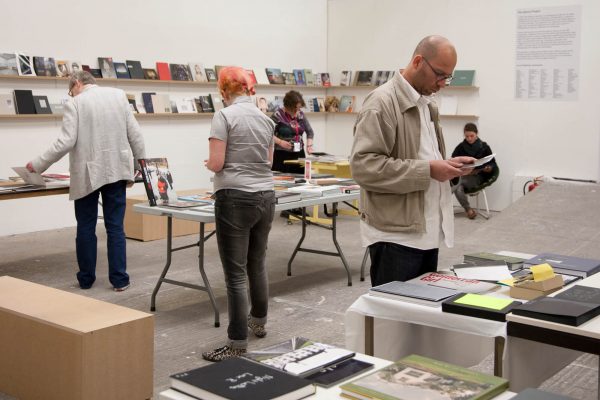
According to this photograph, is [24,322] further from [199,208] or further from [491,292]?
[491,292]

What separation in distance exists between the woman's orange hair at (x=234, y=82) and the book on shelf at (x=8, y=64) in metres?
4.32

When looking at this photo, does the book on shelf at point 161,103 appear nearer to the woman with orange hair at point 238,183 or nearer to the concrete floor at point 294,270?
the concrete floor at point 294,270

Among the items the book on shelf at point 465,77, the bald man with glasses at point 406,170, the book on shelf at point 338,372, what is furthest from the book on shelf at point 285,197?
the book on shelf at point 465,77

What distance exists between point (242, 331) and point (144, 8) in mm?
5755

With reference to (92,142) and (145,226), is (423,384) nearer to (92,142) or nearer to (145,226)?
(92,142)

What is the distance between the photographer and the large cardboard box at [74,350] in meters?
3.04

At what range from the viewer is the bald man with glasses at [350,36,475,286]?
271 centimetres

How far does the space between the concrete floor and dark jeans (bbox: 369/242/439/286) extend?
1231 millimetres

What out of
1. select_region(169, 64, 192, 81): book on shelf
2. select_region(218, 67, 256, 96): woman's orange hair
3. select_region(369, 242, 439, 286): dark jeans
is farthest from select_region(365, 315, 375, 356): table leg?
select_region(169, 64, 192, 81): book on shelf

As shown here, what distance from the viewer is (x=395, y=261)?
2832 millimetres

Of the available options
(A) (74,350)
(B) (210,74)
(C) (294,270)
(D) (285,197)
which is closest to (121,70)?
(B) (210,74)

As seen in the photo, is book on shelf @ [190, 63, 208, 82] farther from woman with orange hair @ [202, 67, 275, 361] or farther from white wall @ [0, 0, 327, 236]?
woman with orange hair @ [202, 67, 275, 361]

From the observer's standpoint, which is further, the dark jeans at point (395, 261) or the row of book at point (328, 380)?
the dark jeans at point (395, 261)

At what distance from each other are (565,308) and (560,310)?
35mm
